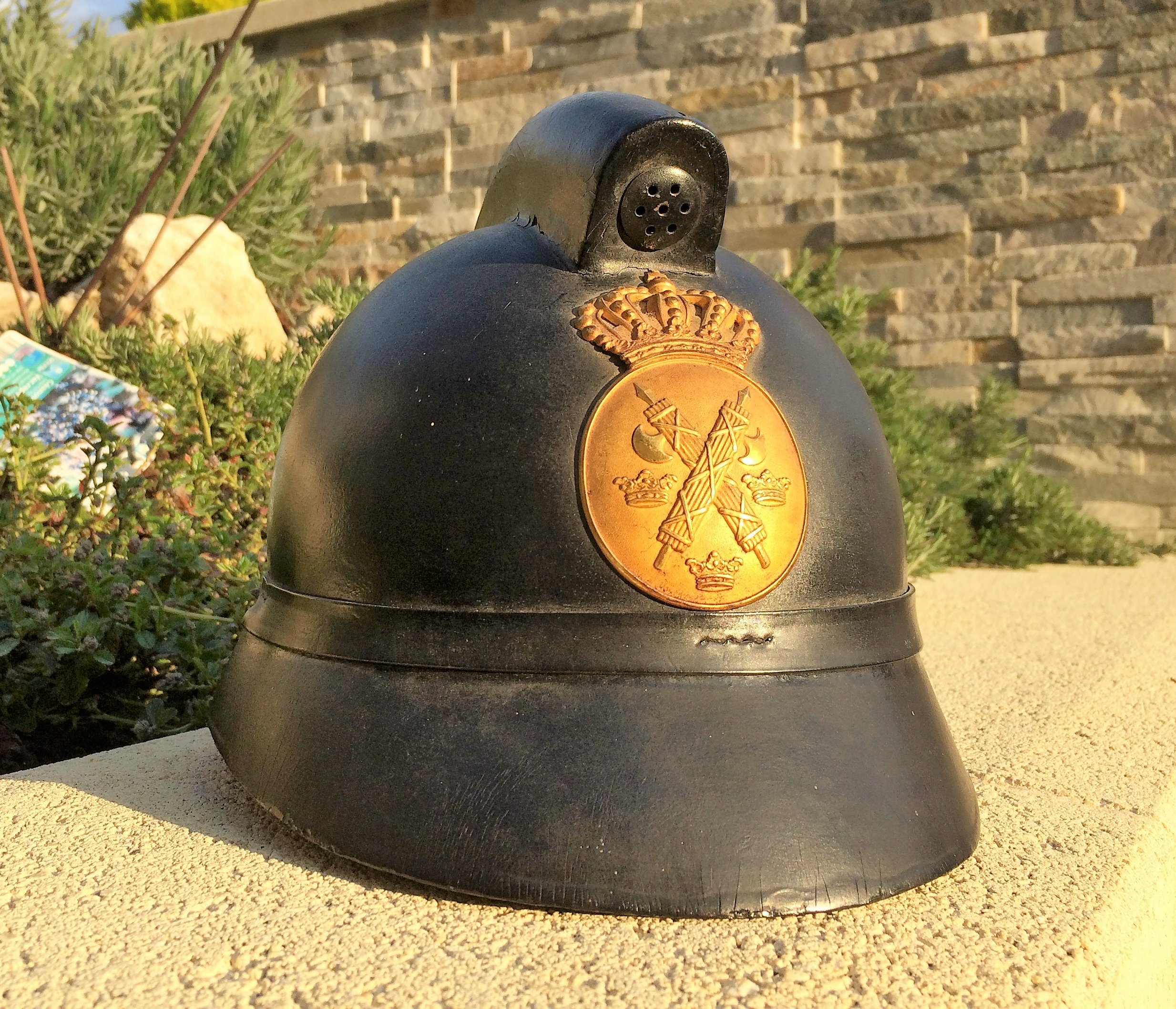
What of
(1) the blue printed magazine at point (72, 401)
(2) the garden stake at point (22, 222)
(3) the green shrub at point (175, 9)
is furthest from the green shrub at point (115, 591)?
(3) the green shrub at point (175, 9)

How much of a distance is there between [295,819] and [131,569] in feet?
3.93

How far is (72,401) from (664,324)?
299 centimetres

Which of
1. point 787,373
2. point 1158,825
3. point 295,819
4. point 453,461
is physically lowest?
point 1158,825

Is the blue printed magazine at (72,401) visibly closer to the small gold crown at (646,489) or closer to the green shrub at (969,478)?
the small gold crown at (646,489)

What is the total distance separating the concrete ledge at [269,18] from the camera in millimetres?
7297

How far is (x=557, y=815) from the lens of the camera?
53.1 inches

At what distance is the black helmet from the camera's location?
136 cm

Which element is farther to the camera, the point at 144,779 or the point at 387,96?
the point at 387,96

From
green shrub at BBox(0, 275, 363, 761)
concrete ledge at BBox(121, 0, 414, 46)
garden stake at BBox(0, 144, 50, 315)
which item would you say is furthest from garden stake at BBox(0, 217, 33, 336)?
concrete ledge at BBox(121, 0, 414, 46)

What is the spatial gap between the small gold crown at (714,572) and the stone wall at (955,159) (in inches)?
202

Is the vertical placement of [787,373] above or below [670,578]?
above

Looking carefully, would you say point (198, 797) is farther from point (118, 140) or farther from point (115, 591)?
point (118, 140)

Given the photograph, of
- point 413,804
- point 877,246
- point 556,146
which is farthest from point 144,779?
point 877,246

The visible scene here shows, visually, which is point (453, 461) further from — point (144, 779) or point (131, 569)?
point (131, 569)
